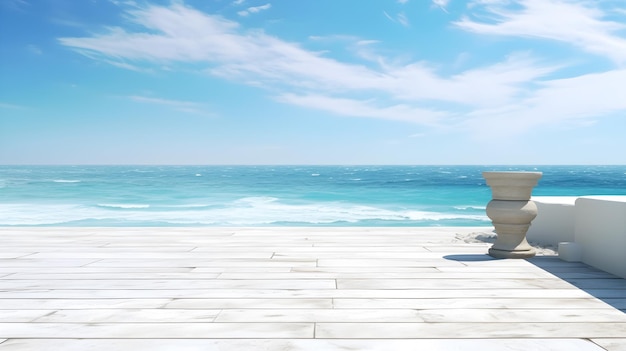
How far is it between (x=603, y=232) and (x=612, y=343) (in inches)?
76.4

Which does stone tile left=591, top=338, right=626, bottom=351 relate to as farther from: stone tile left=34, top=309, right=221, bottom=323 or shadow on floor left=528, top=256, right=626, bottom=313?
stone tile left=34, top=309, right=221, bottom=323

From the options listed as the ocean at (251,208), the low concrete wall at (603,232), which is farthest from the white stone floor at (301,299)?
the ocean at (251,208)

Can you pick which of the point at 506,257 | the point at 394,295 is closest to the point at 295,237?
the point at 506,257

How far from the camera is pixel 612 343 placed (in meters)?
2.28

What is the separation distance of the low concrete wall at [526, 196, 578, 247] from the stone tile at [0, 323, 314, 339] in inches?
136

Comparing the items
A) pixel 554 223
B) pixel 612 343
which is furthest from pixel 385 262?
pixel 612 343

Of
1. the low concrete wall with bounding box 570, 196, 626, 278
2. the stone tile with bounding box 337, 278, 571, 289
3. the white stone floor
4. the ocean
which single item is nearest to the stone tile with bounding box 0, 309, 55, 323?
the white stone floor

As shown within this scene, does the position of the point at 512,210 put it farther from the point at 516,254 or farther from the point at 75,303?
the point at 75,303

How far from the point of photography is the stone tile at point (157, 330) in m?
2.39

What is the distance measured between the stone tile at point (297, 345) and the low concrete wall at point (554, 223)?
9.86ft

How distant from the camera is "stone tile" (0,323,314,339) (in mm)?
2391

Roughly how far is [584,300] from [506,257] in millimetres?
1408

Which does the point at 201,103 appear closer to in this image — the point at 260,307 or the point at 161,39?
the point at 161,39

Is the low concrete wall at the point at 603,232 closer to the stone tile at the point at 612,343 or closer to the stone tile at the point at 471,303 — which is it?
the stone tile at the point at 471,303
